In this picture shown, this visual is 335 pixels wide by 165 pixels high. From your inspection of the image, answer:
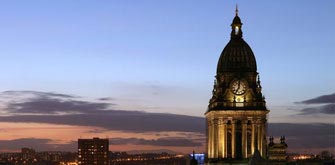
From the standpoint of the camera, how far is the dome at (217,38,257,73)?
154m

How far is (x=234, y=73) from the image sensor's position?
15325cm

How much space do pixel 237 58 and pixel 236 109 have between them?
8043 mm

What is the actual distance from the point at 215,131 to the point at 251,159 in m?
11.8

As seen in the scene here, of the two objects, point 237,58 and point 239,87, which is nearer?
point 239,87

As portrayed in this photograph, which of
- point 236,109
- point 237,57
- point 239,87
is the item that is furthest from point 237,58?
point 236,109

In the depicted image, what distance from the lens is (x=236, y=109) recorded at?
495 feet

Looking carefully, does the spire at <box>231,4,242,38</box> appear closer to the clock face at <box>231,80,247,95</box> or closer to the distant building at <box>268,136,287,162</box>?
the clock face at <box>231,80,247,95</box>

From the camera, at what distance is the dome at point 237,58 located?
154 meters

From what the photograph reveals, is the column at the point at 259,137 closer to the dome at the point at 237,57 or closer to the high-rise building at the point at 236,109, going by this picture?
the high-rise building at the point at 236,109

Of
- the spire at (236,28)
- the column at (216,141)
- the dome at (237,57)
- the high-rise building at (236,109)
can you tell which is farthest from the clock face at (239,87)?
the spire at (236,28)

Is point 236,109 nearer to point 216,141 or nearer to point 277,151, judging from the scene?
point 216,141

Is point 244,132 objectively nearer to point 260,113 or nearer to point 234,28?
point 260,113

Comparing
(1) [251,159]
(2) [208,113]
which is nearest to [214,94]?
(2) [208,113]

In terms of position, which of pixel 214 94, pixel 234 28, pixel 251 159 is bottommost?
pixel 251 159
